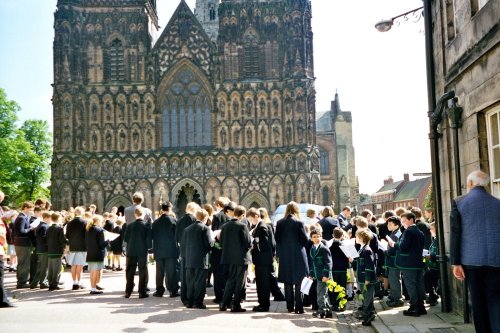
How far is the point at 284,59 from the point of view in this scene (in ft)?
125

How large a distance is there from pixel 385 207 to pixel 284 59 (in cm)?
6175

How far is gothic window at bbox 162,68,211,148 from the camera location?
3875cm

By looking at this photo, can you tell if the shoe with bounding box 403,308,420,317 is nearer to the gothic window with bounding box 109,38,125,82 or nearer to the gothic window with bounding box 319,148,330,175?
the gothic window with bounding box 109,38,125,82

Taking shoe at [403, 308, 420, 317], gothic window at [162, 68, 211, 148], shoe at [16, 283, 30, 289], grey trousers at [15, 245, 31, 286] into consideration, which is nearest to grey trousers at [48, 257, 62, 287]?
grey trousers at [15, 245, 31, 286]

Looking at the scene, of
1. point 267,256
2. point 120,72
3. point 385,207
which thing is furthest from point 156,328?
point 385,207

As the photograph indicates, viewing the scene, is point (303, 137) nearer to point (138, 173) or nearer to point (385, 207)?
point (138, 173)

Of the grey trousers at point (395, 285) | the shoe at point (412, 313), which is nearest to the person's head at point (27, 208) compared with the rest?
the grey trousers at point (395, 285)

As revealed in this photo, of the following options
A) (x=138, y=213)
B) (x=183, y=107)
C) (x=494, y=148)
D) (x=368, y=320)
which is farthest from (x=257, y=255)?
(x=183, y=107)

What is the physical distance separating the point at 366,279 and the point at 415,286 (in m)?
0.98

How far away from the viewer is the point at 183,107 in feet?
128

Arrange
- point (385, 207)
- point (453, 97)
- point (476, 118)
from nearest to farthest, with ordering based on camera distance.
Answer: point (476, 118) → point (453, 97) → point (385, 207)

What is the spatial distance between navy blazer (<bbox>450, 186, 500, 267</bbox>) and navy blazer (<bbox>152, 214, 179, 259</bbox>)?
7.34 meters

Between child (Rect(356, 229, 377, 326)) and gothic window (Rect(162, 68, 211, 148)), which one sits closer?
child (Rect(356, 229, 377, 326))

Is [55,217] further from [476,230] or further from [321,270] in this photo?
[476,230]
